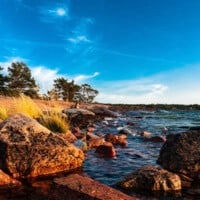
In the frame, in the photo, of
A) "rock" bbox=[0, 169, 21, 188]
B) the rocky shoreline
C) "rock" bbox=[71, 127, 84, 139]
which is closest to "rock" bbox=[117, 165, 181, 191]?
the rocky shoreline

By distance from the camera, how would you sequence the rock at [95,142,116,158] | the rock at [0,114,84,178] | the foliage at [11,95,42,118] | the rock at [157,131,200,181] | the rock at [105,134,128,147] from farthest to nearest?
the foliage at [11,95,42,118] < the rock at [105,134,128,147] < the rock at [95,142,116,158] < the rock at [157,131,200,181] < the rock at [0,114,84,178]

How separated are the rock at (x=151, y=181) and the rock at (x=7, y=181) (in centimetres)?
213

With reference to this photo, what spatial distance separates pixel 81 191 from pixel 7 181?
212 centimetres

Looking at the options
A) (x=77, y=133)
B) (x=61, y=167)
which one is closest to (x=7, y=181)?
(x=61, y=167)

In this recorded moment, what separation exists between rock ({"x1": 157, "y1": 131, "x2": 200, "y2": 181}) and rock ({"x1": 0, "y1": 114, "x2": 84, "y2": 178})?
85.1 inches

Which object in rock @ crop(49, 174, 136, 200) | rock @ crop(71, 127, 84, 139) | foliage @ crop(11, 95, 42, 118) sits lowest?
rock @ crop(49, 174, 136, 200)

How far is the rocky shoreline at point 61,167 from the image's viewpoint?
20.4 ft

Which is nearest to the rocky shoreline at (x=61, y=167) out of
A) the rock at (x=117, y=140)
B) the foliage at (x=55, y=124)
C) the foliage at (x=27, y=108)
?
the rock at (x=117, y=140)

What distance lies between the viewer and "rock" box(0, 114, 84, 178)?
25.2 feet

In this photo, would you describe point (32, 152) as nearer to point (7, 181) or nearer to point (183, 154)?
point (7, 181)

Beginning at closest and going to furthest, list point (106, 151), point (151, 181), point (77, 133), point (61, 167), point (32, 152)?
point (151, 181), point (32, 152), point (61, 167), point (106, 151), point (77, 133)

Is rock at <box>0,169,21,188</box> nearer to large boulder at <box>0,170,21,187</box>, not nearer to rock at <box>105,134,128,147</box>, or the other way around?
large boulder at <box>0,170,21,187</box>

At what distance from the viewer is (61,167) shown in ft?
26.9

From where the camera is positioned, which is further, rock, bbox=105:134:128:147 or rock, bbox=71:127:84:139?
rock, bbox=71:127:84:139
